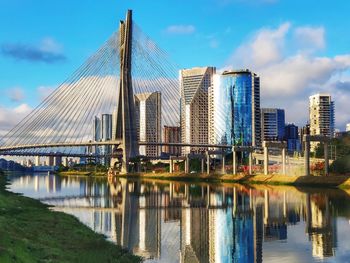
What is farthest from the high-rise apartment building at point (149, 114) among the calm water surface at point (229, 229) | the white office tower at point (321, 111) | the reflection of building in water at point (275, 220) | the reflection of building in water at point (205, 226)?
the calm water surface at point (229, 229)

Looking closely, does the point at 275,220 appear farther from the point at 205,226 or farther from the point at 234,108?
the point at 234,108

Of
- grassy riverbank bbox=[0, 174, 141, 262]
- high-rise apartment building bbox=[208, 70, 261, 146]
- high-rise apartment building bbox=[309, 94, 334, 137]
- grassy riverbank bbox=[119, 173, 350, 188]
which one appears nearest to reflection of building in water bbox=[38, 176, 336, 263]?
grassy riverbank bbox=[0, 174, 141, 262]

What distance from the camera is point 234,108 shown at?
183875 millimetres

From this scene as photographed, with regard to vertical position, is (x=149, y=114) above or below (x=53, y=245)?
above

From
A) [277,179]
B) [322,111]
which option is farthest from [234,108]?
[277,179]

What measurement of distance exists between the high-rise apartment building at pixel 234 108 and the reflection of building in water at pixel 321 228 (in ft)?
460

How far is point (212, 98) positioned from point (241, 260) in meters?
170

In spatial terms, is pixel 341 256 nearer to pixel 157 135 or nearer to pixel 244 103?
pixel 157 135

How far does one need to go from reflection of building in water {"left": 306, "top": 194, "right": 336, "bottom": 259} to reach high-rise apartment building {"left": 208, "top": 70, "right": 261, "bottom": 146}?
460 ft

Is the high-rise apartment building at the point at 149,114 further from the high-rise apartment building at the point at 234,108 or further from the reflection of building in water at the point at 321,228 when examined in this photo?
the reflection of building in water at the point at 321,228

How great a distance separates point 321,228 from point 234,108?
15730 cm

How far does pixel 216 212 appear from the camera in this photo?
1452 inches

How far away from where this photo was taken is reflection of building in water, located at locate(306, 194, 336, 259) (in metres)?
21.2

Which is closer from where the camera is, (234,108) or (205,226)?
(205,226)
